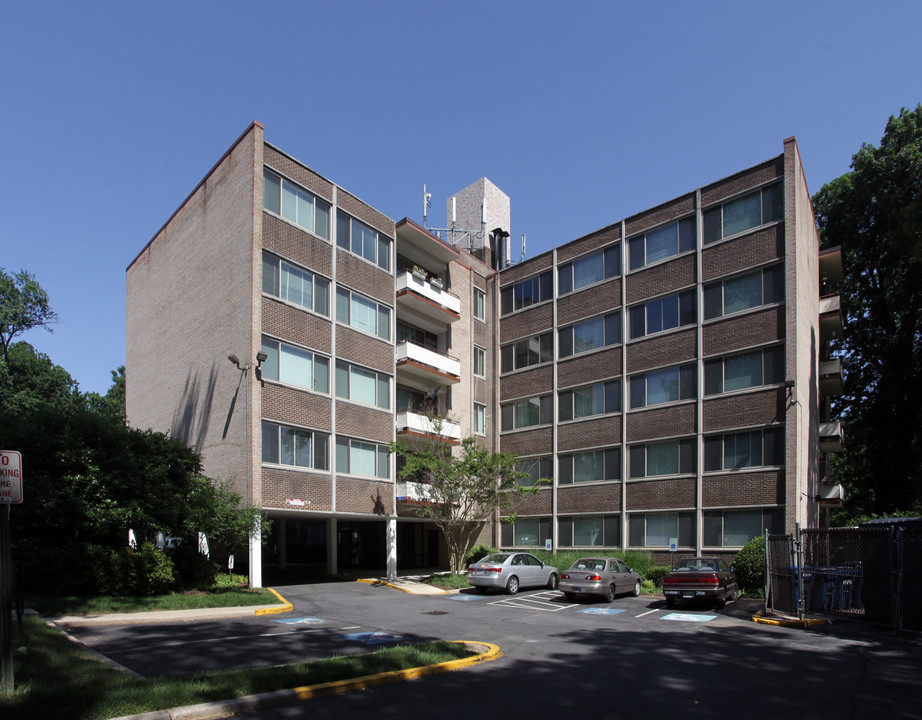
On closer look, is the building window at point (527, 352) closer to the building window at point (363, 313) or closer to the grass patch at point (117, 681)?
the building window at point (363, 313)

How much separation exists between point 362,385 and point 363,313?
3.10 m

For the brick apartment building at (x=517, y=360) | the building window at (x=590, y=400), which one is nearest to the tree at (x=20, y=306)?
the brick apartment building at (x=517, y=360)

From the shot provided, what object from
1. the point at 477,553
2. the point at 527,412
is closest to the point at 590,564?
the point at 477,553

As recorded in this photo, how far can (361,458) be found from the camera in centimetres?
2819

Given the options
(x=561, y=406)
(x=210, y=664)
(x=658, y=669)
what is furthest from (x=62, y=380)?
(x=658, y=669)

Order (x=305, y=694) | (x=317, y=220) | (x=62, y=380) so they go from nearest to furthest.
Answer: (x=305, y=694)
(x=317, y=220)
(x=62, y=380)

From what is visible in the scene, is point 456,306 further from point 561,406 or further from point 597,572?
point 597,572

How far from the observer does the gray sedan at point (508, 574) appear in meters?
23.8

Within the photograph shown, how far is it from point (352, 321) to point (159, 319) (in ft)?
31.9

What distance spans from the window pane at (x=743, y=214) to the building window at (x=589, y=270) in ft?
17.0

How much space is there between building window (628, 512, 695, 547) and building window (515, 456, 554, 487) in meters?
4.90

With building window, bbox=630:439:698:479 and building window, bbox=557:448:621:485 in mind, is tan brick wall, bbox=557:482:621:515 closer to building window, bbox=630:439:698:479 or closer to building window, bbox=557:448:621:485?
building window, bbox=557:448:621:485

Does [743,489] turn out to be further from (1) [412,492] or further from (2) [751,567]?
(1) [412,492]

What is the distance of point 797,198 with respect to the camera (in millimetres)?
26094
